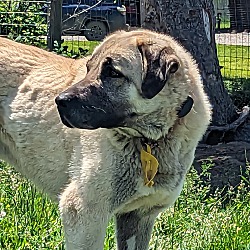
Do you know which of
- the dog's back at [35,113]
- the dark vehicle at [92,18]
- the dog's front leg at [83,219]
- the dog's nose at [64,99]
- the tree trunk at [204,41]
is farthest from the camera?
the dark vehicle at [92,18]

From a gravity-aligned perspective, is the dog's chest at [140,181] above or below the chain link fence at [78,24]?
Answer: below

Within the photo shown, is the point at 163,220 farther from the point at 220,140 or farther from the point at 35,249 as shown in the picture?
the point at 220,140

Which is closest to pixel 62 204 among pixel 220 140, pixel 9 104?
pixel 9 104

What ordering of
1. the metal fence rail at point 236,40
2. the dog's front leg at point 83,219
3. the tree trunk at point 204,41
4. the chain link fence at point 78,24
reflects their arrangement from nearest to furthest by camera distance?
the dog's front leg at point 83,219
the tree trunk at point 204,41
the chain link fence at point 78,24
the metal fence rail at point 236,40

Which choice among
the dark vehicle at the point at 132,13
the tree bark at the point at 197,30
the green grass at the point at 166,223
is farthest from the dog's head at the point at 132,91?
the dark vehicle at the point at 132,13

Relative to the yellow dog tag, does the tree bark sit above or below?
above

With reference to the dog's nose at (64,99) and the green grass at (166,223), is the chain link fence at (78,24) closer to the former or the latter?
the green grass at (166,223)

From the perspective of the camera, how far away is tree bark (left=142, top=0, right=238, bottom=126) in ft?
21.7

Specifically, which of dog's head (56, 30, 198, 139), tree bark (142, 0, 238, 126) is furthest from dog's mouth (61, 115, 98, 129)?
tree bark (142, 0, 238, 126)

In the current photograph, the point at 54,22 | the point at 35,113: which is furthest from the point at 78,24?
the point at 35,113

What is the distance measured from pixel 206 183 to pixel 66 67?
190 cm

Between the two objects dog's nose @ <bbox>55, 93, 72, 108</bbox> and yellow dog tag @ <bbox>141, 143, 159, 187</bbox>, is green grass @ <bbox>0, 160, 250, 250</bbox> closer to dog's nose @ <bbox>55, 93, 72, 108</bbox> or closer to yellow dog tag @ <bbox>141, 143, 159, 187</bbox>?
yellow dog tag @ <bbox>141, 143, 159, 187</bbox>

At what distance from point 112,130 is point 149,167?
31cm

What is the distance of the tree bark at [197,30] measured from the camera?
21.7 feet
